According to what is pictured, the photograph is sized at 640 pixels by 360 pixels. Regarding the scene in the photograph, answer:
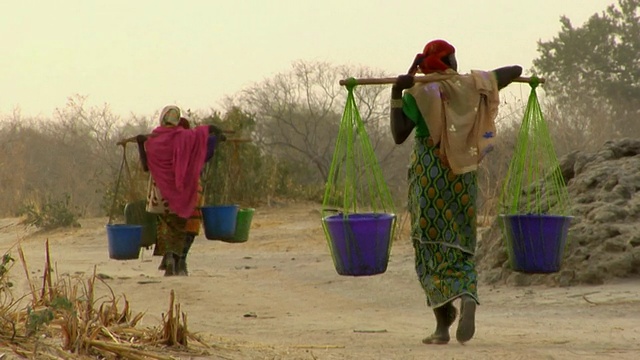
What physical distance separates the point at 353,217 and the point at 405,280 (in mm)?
3955

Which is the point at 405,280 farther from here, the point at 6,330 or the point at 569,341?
the point at 6,330

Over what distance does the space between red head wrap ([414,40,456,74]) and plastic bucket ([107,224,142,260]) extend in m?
4.85

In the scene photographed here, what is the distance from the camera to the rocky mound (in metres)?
8.10

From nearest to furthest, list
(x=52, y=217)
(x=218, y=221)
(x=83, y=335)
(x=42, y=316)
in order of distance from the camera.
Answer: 1. (x=42, y=316)
2. (x=83, y=335)
3. (x=218, y=221)
4. (x=52, y=217)

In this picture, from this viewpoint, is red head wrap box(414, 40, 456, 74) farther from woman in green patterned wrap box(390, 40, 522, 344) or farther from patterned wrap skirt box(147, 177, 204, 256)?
patterned wrap skirt box(147, 177, 204, 256)

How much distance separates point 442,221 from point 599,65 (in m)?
32.4

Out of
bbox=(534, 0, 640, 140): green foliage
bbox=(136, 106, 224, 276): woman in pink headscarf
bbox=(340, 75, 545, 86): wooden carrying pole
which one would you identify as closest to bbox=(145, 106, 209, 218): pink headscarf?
bbox=(136, 106, 224, 276): woman in pink headscarf

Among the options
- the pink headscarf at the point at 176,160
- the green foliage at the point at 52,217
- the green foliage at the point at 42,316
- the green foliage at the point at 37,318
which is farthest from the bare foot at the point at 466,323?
the green foliage at the point at 52,217

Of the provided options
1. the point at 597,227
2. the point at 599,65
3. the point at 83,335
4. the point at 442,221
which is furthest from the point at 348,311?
the point at 599,65

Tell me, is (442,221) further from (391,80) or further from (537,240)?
(391,80)

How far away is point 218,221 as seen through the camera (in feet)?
32.5

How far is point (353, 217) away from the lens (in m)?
5.84

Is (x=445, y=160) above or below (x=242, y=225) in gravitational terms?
above

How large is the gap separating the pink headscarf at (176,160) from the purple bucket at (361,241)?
14.5 feet
